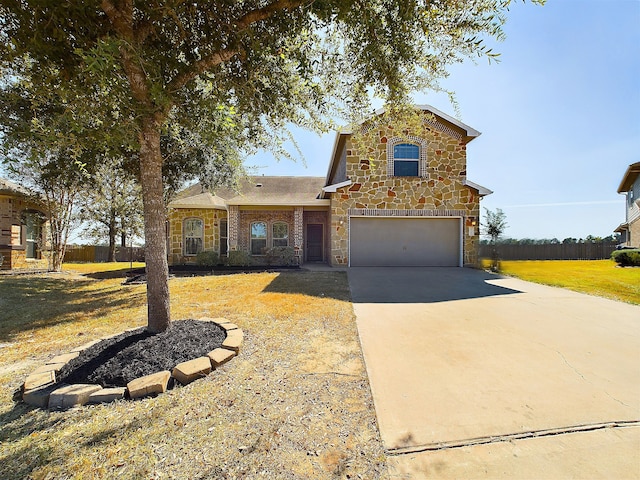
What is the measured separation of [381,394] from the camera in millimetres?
2947

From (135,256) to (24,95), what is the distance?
2012cm

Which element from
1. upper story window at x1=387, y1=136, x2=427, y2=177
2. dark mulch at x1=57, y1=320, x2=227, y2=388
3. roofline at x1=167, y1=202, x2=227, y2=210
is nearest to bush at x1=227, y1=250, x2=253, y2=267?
roofline at x1=167, y1=202, x2=227, y2=210

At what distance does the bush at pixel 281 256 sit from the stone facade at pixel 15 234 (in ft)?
35.2

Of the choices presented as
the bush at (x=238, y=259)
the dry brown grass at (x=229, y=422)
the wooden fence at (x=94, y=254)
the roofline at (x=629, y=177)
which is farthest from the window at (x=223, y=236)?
the roofline at (x=629, y=177)

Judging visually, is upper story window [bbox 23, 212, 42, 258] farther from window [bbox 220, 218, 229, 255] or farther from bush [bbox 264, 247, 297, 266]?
bush [bbox 264, 247, 297, 266]

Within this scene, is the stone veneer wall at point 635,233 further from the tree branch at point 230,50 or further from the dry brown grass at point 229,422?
the tree branch at point 230,50

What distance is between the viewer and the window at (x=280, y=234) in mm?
15672

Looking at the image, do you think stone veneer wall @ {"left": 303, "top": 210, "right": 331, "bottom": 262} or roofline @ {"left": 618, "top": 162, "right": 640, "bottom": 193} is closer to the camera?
stone veneer wall @ {"left": 303, "top": 210, "right": 331, "bottom": 262}

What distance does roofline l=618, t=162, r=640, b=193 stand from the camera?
20016 mm

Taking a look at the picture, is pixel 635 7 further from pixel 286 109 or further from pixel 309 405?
pixel 309 405

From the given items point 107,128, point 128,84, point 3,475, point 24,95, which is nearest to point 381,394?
point 3,475

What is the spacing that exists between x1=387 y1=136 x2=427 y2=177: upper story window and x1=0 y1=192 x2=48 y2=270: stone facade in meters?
16.8

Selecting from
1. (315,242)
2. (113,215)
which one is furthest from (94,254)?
(315,242)

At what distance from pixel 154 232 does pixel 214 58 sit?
2413mm
